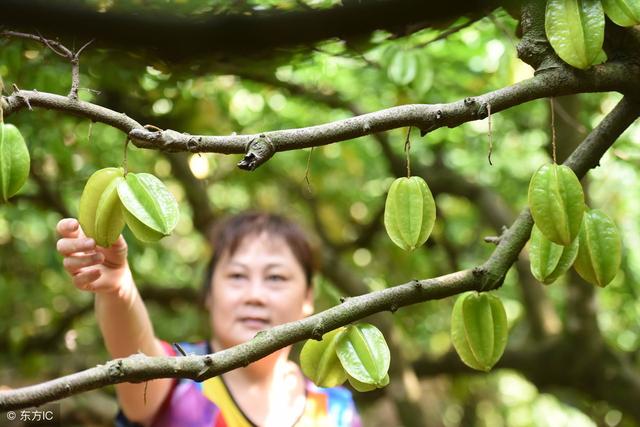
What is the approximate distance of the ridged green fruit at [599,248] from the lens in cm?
128

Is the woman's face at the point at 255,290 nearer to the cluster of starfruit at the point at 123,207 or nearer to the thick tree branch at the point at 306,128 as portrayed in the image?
the cluster of starfruit at the point at 123,207

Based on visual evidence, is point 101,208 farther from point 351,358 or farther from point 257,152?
point 351,358

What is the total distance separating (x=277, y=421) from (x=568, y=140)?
4.98ft

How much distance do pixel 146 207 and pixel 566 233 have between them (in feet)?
2.06

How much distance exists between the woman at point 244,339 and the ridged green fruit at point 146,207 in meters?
0.68

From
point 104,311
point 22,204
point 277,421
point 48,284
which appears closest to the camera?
point 104,311

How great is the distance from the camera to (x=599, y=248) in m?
1.29

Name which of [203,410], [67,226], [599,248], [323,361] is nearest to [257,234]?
[203,410]

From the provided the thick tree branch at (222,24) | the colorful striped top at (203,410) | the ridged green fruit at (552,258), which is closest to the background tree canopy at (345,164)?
the thick tree branch at (222,24)

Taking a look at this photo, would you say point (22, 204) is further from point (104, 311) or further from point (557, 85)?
point (557, 85)

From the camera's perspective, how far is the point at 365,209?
4660 millimetres

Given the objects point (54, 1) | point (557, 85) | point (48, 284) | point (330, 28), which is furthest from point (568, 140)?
point (48, 284)

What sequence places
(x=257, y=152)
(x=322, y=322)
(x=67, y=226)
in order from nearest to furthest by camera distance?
(x=257, y=152) → (x=322, y=322) → (x=67, y=226)

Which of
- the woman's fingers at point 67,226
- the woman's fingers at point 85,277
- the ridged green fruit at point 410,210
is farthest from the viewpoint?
the woman's fingers at point 85,277
